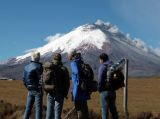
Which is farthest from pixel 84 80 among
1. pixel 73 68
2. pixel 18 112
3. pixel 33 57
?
pixel 18 112

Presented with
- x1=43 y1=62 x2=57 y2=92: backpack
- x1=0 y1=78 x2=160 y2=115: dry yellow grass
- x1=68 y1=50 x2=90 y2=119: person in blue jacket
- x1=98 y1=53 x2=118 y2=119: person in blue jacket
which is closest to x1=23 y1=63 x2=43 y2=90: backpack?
x1=43 y1=62 x2=57 y2=92: backpack

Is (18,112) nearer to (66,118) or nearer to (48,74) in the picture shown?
(66,118)

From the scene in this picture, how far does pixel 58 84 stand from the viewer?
45.7 feet

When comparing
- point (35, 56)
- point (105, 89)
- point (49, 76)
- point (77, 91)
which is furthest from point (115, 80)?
point (35, 56)

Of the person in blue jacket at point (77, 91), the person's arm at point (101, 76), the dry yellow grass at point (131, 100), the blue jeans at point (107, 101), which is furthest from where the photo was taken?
the dry yellow grass at point (131, 100)

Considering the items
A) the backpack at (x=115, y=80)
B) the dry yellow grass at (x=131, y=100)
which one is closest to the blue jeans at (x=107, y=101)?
the backpack at (x=115, y=80)

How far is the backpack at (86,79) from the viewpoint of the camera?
13523 millimetres

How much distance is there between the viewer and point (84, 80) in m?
13.5

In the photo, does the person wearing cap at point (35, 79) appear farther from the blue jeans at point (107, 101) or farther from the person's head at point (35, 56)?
the blue jeans at point (107, 101)

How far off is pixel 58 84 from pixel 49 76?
0.95ft

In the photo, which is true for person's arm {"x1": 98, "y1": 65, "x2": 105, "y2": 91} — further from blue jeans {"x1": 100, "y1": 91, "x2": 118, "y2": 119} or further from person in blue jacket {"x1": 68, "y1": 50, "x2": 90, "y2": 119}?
person in blue jacket {"x1": 68, "y1": 50, "x2": 90, "y2": 119}

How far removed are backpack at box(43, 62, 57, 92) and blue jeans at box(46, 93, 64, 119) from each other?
0.73 ft

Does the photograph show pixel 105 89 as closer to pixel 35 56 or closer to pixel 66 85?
pixel 66 85

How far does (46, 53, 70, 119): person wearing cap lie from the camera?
45.5 feet
